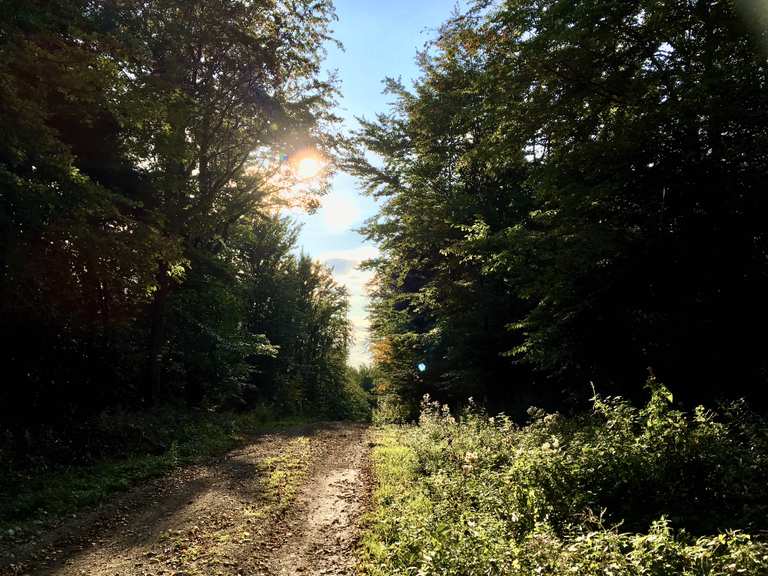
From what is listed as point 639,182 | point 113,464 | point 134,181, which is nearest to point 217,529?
point 113,464

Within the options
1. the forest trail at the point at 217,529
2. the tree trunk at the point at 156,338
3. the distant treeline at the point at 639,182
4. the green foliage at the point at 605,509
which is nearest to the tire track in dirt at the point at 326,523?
the forest trail at the point at 217,529

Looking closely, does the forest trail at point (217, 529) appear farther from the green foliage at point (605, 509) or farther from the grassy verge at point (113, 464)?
the green foliage at point (605, 509)

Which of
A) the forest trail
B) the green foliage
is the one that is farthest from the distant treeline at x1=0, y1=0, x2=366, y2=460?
the green foliage

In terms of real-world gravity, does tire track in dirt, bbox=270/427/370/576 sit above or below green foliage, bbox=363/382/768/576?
below

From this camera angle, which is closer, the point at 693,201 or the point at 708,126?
the point at 708,126

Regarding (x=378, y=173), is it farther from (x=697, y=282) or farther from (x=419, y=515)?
(x=419, y=515)

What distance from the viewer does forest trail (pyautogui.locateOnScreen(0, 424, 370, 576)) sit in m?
6.00

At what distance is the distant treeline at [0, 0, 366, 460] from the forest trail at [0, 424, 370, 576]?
465 cm

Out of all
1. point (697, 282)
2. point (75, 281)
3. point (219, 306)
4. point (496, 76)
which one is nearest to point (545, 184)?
point (496, 76)

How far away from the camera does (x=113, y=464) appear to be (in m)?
11.2

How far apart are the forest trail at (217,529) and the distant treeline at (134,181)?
4650 mm

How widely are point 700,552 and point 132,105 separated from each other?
40.2 feet

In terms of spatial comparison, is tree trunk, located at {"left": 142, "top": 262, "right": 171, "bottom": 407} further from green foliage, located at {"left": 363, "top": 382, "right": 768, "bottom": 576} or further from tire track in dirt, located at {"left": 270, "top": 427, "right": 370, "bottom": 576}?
green foliage, located at {"left": 363, "top": 382, "right": 768, "bottom": 576}

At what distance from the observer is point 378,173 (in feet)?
76.0
